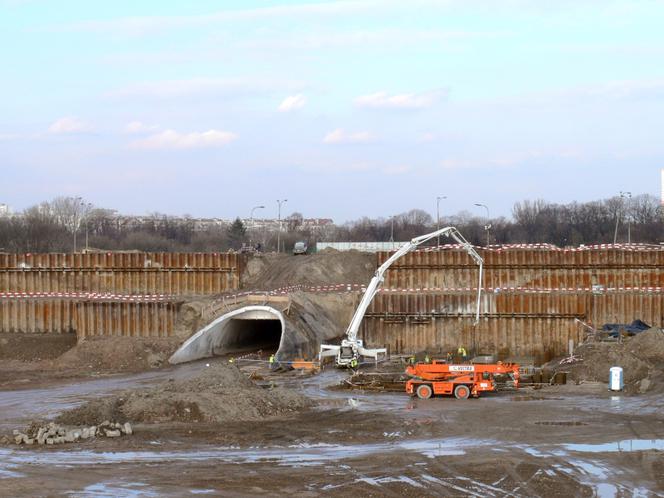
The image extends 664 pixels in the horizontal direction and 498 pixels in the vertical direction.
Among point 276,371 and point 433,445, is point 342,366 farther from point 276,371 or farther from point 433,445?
point 433,445

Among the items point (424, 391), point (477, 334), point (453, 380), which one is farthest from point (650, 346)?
point (477, 334)

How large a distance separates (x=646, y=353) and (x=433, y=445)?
16.7 meters

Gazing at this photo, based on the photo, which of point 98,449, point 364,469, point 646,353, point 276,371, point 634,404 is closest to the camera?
point 364,469

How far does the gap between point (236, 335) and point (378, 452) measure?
2953 centimetres

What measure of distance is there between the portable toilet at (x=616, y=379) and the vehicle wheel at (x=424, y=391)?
6.68m

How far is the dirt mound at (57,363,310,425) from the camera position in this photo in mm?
29141

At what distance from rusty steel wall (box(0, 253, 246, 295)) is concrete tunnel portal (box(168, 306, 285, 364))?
4.25 metres

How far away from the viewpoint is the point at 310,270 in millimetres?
60625

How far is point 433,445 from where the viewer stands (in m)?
25.4

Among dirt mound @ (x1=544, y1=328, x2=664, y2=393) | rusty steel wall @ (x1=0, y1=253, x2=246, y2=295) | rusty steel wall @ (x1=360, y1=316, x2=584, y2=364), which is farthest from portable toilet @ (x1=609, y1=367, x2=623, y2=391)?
rusty steel wall @ (x1=0, y1=253, x2=246, y2=295)

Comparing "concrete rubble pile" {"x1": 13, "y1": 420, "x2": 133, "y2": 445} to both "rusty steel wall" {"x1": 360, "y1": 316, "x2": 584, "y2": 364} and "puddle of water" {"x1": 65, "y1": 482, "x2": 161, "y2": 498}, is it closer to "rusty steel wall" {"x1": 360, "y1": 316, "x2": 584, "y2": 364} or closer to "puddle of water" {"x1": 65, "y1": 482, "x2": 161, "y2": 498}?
"puddle of water" {"x1": 65, "y1": 482, "x2": 161, "y2": 498}

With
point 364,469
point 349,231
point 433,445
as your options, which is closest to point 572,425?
point 433,445

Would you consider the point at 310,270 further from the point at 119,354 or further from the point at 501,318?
the point at 119,354

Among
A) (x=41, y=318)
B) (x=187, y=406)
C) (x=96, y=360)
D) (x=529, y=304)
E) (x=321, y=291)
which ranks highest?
(x=321, y=291)
